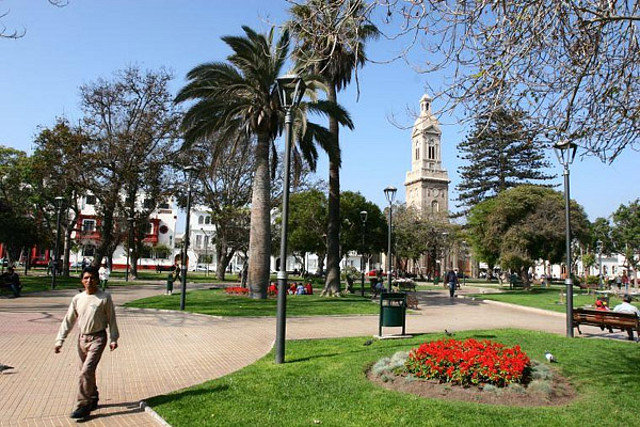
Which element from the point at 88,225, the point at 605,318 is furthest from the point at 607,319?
the point at 88,225

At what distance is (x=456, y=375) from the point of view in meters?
6.49

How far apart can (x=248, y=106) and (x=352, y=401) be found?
15631mm

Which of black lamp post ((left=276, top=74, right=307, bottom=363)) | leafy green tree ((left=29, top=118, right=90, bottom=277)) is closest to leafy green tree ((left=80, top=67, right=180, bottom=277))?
leafy green tree ((left=29, top=118, right=90, bottom=277))

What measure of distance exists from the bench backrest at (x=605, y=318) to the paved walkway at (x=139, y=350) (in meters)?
1.76

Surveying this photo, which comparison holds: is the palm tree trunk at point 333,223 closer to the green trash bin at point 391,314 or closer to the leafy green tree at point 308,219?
the green trash bin at point 391,314

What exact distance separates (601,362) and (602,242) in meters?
70.2

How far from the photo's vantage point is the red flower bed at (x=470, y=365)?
21.0 feet

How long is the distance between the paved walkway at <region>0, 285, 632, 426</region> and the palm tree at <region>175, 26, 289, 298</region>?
18.1ft

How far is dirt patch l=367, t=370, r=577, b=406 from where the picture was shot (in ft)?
19.7

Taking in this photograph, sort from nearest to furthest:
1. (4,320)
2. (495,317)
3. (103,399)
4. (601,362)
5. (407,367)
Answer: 1. (103,399)
2. (407,367)
3. (601,362)
4. (4,320)
5. (495,317)

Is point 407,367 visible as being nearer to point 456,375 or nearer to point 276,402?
point 456,375

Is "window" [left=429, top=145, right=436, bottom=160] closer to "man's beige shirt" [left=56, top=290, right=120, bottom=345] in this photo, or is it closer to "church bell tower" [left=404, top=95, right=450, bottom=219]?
"church bell tower" [left=404, top=95, right=450, bottom=219]

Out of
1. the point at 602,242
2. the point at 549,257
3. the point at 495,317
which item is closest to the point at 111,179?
the point at 495,317

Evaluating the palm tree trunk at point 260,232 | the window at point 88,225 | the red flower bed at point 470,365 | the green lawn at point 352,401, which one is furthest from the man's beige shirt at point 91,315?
the window at point 88,225
